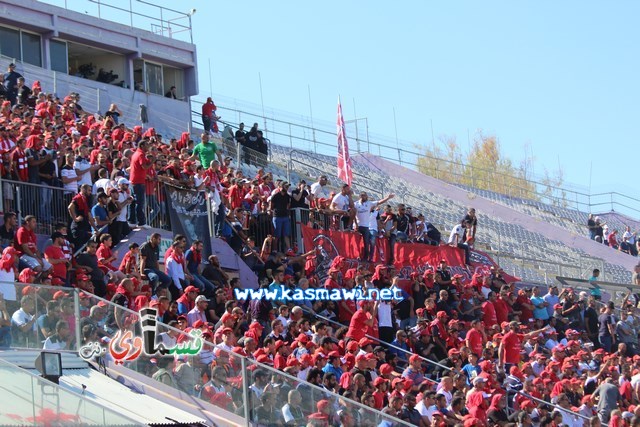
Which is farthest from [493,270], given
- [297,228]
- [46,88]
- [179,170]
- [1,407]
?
[1,407]

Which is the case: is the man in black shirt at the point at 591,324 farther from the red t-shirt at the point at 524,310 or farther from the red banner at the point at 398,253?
the red banner at the point at 398,253

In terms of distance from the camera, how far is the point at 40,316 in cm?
1541

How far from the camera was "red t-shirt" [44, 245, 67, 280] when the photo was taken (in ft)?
57.3

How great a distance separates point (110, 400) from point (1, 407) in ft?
7.76

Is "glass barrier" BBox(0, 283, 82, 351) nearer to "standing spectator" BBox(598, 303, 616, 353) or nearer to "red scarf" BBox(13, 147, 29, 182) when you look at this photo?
"red scarf" BBox(13, 147, 29, 182)

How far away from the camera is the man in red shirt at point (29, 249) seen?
17422mm

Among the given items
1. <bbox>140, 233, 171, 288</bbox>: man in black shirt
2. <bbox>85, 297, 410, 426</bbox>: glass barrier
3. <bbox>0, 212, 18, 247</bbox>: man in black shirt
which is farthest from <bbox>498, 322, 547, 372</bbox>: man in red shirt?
<bbox>0, 212, 18, 247</bbox>: man in black shirt

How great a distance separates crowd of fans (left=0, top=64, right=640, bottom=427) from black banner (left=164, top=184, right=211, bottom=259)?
0.17 m

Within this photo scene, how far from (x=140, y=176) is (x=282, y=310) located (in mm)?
3229

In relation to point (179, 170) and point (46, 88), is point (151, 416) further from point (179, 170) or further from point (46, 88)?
point (46, 88)

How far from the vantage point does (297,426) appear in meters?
15.4

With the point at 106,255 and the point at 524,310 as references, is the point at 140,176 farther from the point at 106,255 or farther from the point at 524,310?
the point at 524,310

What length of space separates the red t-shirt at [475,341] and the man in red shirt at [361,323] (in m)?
1.58

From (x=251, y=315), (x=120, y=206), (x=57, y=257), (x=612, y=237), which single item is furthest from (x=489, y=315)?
(x=612, y=237)
